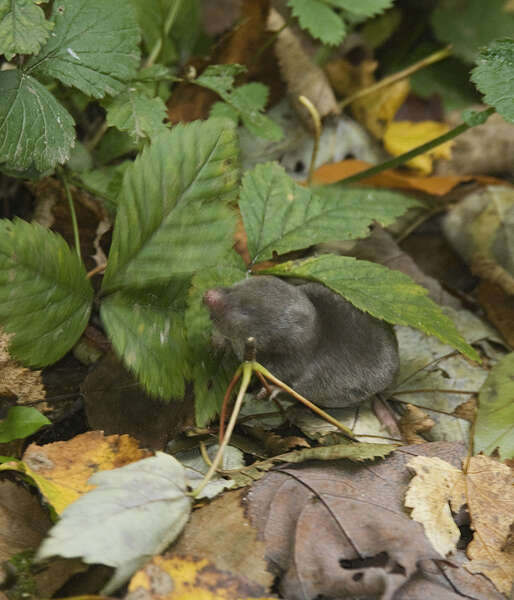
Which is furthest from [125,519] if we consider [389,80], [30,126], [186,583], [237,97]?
[389,80]

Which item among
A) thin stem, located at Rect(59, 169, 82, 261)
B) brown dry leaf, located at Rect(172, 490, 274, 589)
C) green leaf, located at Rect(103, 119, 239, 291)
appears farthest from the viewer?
thin stem, located at Rect(59, 169, 82, 261)

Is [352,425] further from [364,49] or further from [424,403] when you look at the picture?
[364,49]

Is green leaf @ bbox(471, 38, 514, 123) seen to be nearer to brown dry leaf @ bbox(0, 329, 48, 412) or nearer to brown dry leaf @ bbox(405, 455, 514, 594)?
brown dry leaf @ bbox(405, 455, 514, 594)

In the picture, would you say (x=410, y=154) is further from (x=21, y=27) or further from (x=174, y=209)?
(x=21, y=27)

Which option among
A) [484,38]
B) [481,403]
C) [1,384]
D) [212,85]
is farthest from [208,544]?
[484,38]

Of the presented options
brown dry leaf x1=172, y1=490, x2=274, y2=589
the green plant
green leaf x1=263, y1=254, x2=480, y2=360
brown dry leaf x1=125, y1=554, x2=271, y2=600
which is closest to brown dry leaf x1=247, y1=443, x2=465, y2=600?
brown dry leaf x1=172, y1=490, x2=274, y2=589

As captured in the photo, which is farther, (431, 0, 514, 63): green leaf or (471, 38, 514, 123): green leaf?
(431, 0, 514, 63): green leaf

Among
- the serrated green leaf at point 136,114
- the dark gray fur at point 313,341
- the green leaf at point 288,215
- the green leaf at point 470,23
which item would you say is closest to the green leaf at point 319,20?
the green leaf at point 288,215
